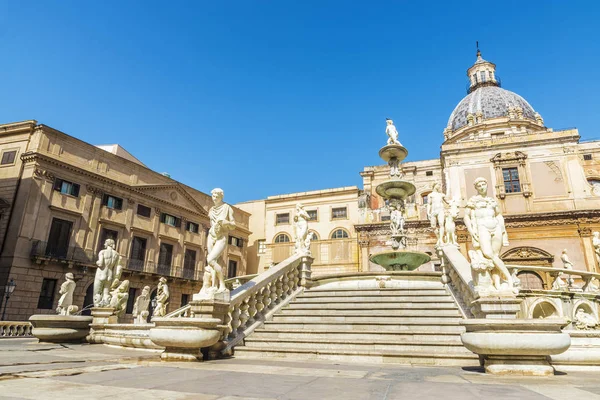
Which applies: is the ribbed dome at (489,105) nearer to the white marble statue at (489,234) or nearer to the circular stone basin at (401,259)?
the circular stone basin at (401,259)

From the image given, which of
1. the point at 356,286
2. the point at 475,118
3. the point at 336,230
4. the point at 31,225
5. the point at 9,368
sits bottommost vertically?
the point at 9,368

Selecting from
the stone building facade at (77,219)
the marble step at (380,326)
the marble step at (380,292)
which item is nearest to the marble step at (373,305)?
the marble step at (380,292)

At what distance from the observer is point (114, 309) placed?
10.6 metres

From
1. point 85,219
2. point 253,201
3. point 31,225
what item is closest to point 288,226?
point 253,201

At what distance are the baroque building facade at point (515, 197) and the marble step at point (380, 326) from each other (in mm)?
23478

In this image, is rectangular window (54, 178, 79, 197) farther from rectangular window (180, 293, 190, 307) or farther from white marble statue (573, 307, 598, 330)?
white marble statue (573, 307, 598, 330)

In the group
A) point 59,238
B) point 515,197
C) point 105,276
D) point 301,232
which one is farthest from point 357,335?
point 515,197

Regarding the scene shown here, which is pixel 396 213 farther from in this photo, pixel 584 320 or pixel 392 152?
pixel 584 320

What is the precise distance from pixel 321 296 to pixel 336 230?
87.5 ft

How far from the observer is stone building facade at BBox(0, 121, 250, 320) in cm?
2389

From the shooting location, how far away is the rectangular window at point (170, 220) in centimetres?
3431

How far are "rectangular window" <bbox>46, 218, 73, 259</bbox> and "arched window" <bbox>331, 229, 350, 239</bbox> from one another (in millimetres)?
22117

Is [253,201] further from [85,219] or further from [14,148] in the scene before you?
[14,148]

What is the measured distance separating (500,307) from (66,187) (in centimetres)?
2879
